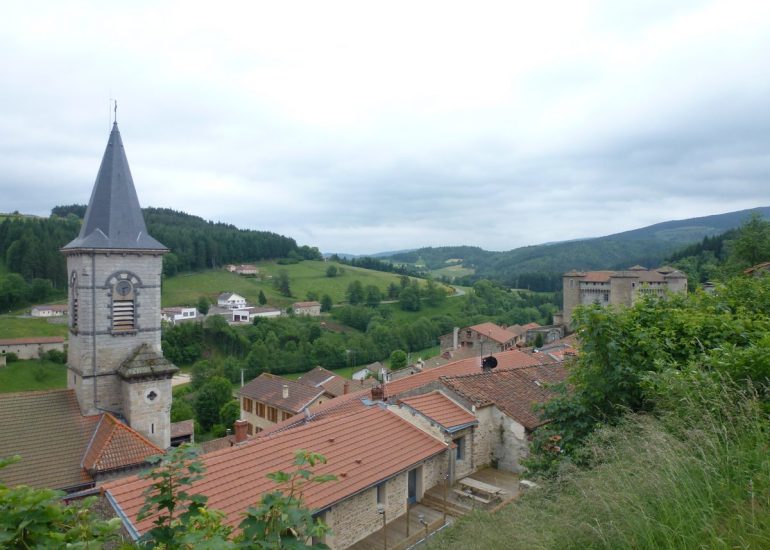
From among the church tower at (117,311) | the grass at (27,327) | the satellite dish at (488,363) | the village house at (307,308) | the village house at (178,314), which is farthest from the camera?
the village house at (307,308)

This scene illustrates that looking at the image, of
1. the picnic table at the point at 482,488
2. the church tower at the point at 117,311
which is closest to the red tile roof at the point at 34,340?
the church tower at the point at 117,311

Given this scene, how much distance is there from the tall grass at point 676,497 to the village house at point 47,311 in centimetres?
8636

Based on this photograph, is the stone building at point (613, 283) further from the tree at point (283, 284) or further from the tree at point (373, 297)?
the tree at point (283, 284)

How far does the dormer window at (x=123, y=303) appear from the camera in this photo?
16.8 metres

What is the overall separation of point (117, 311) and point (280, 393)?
632 inches

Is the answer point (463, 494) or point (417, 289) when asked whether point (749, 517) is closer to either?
point (463, 494)

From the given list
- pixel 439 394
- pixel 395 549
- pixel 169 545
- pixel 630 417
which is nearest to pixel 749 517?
pixel 630 417

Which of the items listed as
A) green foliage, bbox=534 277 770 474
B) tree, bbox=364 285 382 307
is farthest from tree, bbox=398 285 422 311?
green foliage, bbox=534 277 770 474

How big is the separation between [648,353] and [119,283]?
16.6 metres

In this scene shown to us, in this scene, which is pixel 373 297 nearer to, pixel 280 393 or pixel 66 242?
pixel 66 242

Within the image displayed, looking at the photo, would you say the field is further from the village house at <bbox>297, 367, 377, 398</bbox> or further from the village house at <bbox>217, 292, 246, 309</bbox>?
the village house at <bbox>297, 367, 377, 398</bbox>

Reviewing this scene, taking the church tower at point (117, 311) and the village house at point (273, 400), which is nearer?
the church tower at point (117, 311)

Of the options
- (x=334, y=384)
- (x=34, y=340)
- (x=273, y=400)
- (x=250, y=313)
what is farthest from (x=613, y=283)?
(x=34, y=340)

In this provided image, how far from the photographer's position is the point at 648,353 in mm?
7980
